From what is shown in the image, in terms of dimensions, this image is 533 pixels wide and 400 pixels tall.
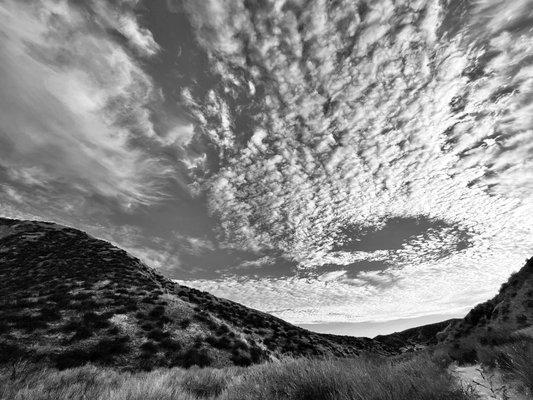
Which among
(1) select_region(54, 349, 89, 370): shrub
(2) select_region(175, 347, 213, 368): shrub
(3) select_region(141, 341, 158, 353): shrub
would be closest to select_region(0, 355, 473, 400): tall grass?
(1) select_region(54, 349, 89, 370): shrub

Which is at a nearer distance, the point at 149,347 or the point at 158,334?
the point at 149,347

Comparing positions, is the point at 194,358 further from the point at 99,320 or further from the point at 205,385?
the point at 205,385

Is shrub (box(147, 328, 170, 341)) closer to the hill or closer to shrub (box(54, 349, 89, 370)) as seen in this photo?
shrub (box(54, 349, 89, 370))

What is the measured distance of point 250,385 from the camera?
616 cm

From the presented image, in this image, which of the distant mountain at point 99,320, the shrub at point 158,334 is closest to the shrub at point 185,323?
the distant mountain at point 99,320

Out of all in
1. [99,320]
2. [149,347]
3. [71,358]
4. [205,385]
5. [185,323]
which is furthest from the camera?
[185,323]

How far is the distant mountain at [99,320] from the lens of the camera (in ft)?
59.0

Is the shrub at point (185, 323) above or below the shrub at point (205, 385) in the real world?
above

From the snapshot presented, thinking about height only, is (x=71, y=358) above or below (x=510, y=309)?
below

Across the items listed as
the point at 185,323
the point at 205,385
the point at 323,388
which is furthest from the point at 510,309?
the point at 185,323

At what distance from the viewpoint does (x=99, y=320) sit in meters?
21.7

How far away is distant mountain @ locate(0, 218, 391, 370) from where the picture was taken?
708 inches

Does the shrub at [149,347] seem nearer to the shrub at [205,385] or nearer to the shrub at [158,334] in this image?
the shrub at [158,334]

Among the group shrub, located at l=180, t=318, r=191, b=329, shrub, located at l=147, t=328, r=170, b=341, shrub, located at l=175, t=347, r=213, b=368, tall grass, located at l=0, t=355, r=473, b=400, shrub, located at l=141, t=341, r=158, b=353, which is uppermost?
shrub, located at l=180, t=318, r=191, b=329
